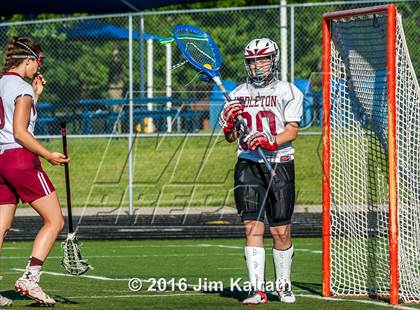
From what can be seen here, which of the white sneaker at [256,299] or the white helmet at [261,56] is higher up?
the white helmet at [261,56]

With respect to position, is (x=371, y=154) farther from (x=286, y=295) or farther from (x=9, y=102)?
(x=9, y=102)

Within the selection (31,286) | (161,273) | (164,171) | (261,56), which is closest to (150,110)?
(164,171)

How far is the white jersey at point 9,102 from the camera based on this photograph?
879 cm

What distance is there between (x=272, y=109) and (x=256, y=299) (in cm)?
143

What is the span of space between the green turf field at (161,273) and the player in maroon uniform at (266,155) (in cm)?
38

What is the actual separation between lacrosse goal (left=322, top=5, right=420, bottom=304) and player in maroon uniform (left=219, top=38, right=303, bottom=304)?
0.53 meters

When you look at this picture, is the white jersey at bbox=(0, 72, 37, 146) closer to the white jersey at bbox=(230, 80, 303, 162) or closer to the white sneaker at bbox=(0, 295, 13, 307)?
the white sneaker at bbox=(0, 295, 13, 307)

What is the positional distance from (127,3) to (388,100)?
47.3ft

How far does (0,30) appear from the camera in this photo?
21.6 m

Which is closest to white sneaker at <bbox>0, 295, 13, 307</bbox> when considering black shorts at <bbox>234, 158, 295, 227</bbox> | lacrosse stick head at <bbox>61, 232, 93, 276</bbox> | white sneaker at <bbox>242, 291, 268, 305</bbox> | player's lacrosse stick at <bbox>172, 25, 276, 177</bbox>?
lacrosse stick head at <bbox>61, 232, 93, 276</bbox>

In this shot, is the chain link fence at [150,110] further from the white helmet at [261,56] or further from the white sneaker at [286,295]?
the white sneaker at [286,295]

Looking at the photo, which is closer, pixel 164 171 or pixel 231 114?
pixel 231 114

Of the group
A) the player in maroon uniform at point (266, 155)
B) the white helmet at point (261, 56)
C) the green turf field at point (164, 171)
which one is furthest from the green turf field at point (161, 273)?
the green turf field at point (164, 171)

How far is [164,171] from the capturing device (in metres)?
22.1
